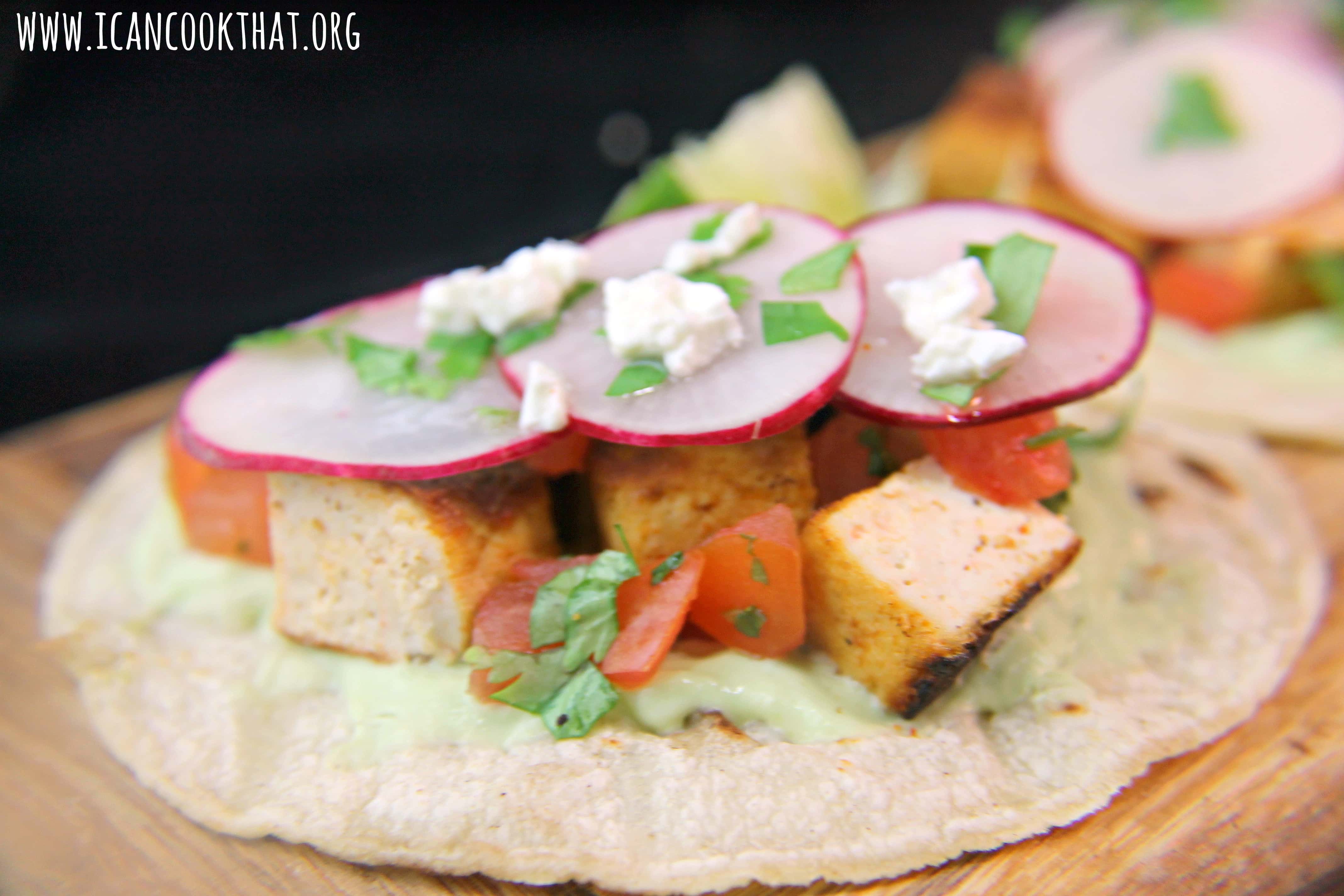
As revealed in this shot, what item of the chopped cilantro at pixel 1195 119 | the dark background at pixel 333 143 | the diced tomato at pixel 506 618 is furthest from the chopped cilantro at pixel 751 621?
the dark background at pixel 333 143

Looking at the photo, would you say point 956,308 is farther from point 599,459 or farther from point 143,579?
point 143,579

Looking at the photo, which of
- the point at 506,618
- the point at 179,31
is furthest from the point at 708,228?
the point at 179,31

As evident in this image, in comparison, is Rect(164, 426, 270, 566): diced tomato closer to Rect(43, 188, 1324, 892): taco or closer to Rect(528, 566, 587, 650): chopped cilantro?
Rect(43, 188, 1324, 892): taco

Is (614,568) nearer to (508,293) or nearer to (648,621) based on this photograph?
(648,621)

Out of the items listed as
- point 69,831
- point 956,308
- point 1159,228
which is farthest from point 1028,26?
point 69,831

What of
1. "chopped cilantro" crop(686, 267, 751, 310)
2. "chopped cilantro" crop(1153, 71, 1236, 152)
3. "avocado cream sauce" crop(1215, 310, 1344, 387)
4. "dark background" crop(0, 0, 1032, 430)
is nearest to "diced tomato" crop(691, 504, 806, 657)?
"chopped cilantro" crop(686, 267, 751, 310)
